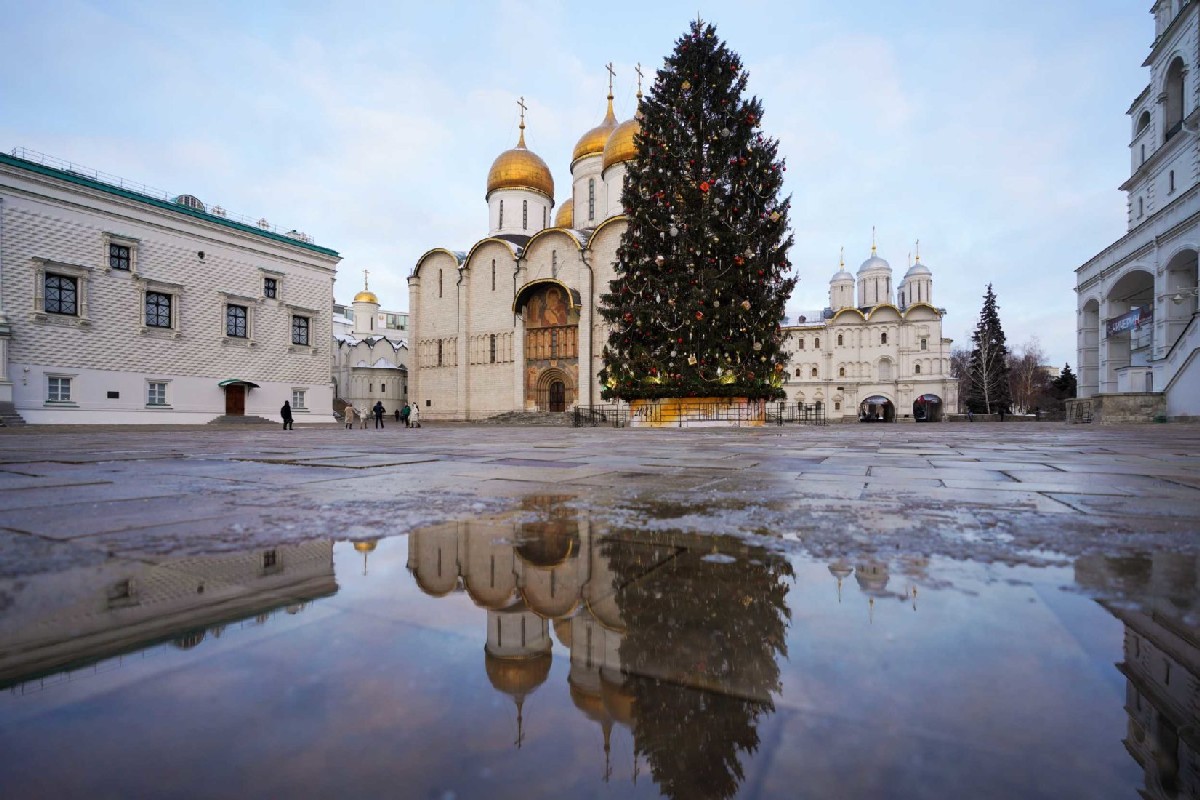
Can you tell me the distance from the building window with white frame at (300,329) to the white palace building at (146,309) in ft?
0.18

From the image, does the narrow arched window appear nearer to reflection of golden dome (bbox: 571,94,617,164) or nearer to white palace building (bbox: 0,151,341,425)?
reflection of golden dome (bbox: 571,94,617,164)

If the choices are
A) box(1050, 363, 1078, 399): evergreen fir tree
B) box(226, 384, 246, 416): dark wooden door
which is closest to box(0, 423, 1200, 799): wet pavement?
box(226, 384, 246, 416): dark wooden door

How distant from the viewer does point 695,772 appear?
23.8 inches

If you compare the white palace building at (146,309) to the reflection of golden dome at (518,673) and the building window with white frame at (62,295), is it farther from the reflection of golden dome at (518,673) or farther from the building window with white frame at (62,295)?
the reflection of golden dome at (518,673)

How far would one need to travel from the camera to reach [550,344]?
3306 centimetres

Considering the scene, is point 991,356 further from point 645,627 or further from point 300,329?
point 645,627

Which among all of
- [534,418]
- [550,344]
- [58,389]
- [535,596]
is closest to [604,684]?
[535,596]

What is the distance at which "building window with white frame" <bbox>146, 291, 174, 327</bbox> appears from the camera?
24.0 m

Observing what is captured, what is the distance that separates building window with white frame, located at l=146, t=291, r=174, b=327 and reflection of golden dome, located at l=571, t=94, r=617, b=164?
23.8 meters

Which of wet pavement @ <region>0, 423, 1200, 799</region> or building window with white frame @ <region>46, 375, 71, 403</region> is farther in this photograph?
building window with white frame @ <region>46, 375, 71, 403</region>

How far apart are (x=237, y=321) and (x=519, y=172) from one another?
1921 cm

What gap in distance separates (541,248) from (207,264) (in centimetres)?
1628

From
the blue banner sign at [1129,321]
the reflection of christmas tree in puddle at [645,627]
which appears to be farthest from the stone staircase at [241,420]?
the blue banner sign at [1129,321]

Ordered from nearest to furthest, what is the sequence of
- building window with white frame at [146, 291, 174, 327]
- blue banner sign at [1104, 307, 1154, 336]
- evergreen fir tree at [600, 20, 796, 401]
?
evergreen fir tree at [600, 20, 796, 401], blue banner sign at [1104, 307, 1154, 336], building window with white frame at [146, 291, 174, 327]
